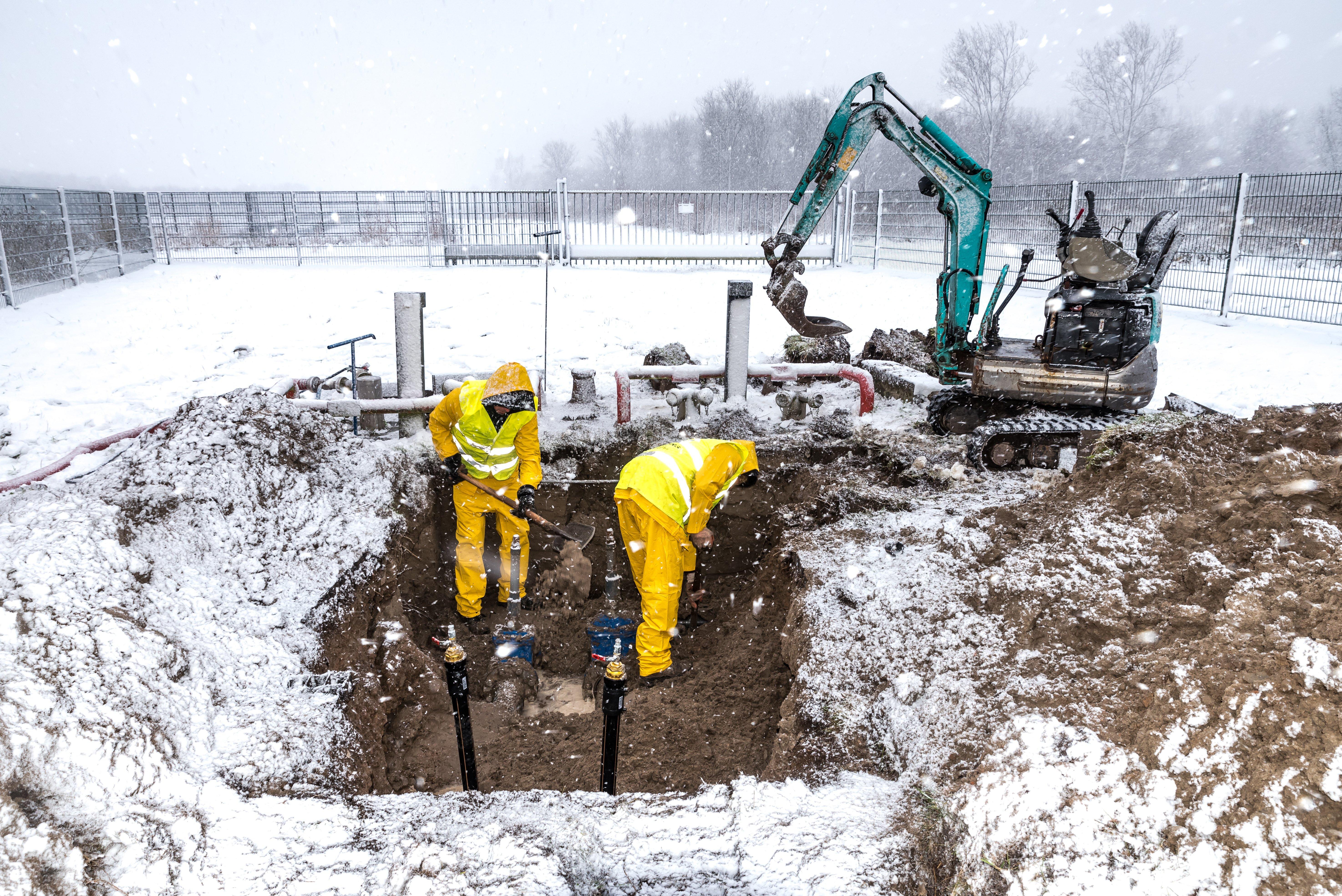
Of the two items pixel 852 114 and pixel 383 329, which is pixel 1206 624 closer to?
pixel 852 114

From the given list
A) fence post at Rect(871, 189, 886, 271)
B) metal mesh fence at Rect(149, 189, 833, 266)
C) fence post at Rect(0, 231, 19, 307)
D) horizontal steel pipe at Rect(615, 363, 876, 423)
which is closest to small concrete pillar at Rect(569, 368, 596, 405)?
horizontal steel pipe at Rect(615, 363, 876, 423)

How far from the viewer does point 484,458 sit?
18.1 ft

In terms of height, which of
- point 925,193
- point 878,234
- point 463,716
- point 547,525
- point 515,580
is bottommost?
point 515,580

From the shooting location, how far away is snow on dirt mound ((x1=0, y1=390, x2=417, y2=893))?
251cm

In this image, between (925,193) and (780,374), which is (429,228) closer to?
(780,374)

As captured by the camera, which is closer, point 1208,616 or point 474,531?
point 1208,616

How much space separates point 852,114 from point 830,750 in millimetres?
5609

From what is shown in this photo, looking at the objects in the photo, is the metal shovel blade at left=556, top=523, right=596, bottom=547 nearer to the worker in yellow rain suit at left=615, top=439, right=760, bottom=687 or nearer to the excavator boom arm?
the worker in yellow rain suit at left=615, top=439, right=760, bottom=687

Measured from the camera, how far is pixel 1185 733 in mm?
2516

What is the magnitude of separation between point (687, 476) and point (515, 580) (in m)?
1.85

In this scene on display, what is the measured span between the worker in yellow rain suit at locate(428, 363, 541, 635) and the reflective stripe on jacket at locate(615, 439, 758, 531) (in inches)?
43.1

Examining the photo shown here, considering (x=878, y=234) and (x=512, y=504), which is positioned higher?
(x=878, y=234)

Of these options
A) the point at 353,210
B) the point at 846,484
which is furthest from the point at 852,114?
the point at 353,210

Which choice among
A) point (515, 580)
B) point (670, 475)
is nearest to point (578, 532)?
point (515, 580)
